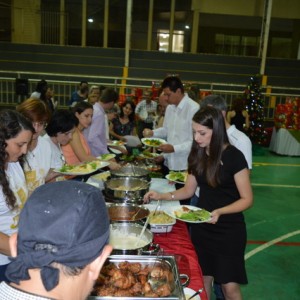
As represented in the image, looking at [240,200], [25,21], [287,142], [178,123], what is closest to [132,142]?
[178,123]

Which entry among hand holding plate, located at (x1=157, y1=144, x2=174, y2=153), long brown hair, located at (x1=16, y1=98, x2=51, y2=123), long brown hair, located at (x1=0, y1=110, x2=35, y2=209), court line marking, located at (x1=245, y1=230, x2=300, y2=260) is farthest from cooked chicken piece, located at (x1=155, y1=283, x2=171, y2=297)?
court line marking, located at (x1=245, y1=230, x2=300, y2=260)

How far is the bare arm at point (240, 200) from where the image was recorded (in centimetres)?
213

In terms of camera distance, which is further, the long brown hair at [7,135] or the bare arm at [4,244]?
the long brown hair at [7,135]

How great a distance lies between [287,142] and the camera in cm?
811

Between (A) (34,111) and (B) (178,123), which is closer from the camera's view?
(A) (34,111)

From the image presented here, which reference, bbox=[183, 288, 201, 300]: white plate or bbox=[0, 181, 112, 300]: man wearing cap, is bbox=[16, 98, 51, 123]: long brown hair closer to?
bbox=[183, 288, 201, 300]: white plate

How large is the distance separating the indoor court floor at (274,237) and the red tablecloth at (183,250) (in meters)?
1.05

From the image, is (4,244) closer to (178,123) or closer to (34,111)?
(34,111)

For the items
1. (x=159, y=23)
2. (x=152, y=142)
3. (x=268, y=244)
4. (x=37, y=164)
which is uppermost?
(x=159, y=23)

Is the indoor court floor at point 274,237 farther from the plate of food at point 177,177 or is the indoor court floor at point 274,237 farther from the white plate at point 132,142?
the white plate at point 132,142

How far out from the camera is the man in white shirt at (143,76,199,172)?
364 cm

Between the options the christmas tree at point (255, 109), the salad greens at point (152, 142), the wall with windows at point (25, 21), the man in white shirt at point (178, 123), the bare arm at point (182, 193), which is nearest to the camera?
the bare arm at point (182, 193)

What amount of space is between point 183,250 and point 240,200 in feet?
1.38

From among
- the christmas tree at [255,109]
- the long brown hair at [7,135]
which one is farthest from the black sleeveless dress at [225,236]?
the christmas tree at [255,109]
